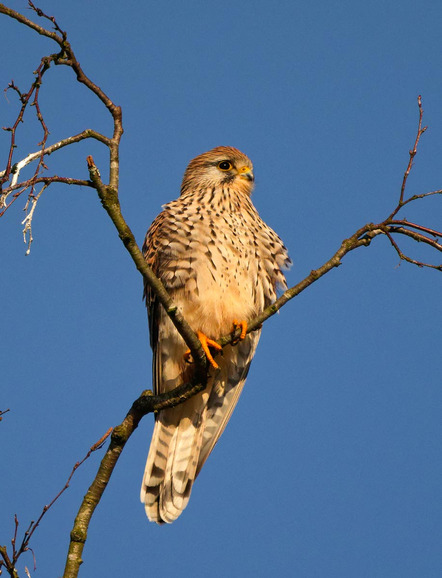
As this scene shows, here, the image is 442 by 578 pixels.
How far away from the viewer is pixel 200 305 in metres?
4.11

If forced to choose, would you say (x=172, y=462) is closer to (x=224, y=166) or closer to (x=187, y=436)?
(x=187, y=436)

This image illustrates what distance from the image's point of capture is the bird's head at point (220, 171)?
4.98 m

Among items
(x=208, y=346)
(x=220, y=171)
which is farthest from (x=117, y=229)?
(x=220, y=171)

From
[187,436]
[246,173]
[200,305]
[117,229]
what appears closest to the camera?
[117,229]

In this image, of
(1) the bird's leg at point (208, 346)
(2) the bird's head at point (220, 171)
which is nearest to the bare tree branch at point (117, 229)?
(1) the bird's leg at point (208, 346)

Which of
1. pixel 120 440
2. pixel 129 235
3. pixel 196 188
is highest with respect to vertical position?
pixel 196 188

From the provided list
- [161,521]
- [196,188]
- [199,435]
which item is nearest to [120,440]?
[161,521]

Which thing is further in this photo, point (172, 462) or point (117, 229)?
point (172, 462)

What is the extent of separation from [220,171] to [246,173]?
18 cm

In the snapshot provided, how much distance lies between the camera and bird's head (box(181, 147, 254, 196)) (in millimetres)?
4980

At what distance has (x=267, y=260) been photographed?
14.4 feet

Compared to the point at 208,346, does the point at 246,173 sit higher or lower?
higher

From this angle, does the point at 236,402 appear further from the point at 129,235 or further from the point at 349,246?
the point at 129,235

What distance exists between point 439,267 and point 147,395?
1.38 metres
